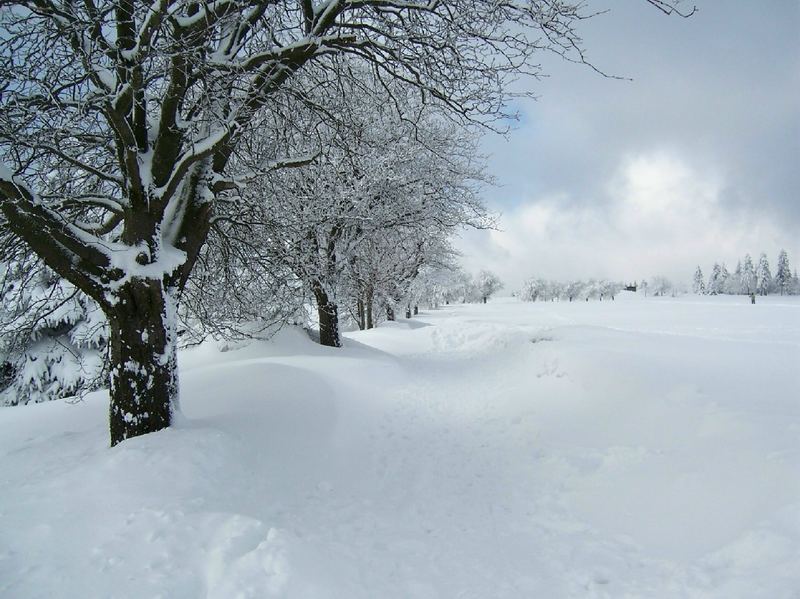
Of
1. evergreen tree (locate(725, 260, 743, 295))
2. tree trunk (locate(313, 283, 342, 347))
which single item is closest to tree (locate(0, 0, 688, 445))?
tree trunk (locate(313, 283, 342, 347))

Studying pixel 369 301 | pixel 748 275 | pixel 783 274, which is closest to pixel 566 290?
pixel 748 275

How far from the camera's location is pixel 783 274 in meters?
85.3

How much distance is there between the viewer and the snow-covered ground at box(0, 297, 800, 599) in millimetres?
2629

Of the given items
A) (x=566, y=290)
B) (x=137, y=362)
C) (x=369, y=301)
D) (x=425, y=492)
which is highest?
(x=566, y=290)

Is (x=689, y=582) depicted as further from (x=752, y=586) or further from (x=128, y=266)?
(x=128, y=266)

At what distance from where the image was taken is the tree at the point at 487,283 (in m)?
115

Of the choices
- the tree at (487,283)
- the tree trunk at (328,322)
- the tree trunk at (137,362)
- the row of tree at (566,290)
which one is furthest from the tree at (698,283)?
the tree trunk at (137,362)

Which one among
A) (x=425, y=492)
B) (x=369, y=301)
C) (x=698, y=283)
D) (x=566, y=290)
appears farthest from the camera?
(x=566, y=290)

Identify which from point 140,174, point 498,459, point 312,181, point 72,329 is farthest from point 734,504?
point 72,329

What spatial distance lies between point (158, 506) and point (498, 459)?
11.7 feet

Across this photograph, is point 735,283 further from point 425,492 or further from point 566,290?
point 425,492

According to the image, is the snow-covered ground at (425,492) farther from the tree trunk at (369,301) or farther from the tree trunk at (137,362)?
the tree trunk at (369,301)

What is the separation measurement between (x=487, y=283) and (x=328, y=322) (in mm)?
107468

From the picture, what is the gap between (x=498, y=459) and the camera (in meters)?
5.04
